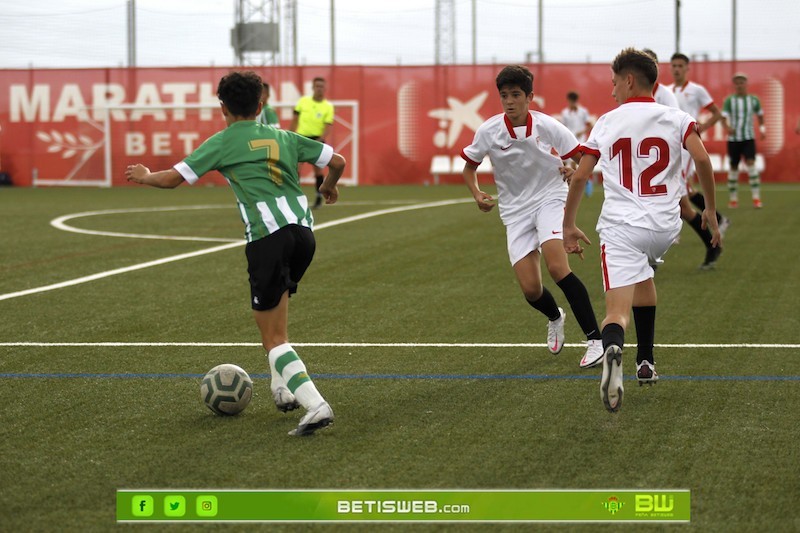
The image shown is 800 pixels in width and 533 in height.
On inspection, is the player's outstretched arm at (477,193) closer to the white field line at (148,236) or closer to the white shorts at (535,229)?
the white shorts at (535,229)

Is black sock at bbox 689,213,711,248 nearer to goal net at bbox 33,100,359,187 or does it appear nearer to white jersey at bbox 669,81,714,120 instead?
white jersey at bbox 669,81,714,120

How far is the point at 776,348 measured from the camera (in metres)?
8.09

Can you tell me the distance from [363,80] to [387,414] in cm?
2702

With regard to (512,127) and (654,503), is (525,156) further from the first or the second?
(654,503)

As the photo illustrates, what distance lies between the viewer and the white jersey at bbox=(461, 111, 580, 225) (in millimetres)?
7926

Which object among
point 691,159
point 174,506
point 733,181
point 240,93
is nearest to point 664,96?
point 691,159

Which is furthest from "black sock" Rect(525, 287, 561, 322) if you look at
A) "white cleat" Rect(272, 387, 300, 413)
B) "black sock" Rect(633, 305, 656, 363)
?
"white cleat" Rect(272, 387, 300, 413)

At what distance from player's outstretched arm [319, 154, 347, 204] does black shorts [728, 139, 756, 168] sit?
16340 mm

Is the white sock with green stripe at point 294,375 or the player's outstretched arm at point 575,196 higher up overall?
the player's outstretched arm at point 575,196

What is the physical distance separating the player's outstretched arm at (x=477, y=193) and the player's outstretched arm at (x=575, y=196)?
0.95 meters

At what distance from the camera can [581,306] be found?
7.85 metres

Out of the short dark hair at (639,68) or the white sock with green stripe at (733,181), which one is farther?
the white sock with green stripe at (733,181)

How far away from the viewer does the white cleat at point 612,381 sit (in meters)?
5.86

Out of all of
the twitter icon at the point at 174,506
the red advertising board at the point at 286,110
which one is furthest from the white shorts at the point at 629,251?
the red advertising board at the point at 286,110
